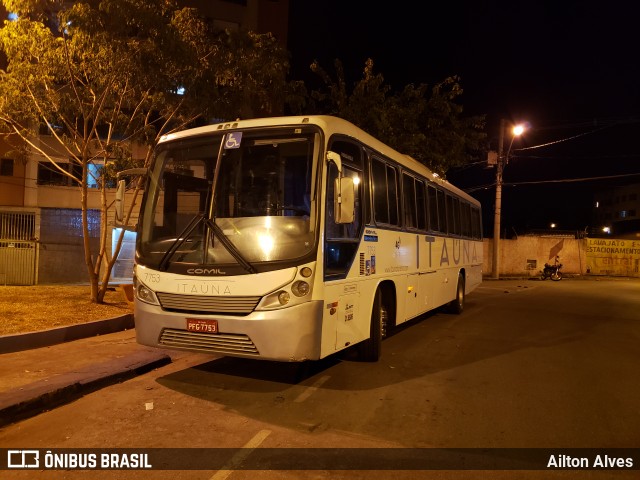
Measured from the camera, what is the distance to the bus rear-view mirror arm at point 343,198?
544 cm

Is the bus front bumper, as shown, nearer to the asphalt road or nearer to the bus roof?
the asphalt road

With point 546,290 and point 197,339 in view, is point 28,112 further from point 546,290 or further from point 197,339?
point 546,290

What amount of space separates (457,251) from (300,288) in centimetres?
810

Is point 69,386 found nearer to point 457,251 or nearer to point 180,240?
point 180,240

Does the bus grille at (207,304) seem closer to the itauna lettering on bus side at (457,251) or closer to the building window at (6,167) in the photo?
the itauna lettering on bus side at (457,251)

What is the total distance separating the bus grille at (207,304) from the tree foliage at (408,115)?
11.6 meters

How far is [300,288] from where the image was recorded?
203 inches

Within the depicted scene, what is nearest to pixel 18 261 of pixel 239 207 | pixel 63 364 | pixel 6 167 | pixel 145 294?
pixel 6 167

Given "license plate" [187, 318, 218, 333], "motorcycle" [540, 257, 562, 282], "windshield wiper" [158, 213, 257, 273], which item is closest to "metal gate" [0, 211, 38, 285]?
"windshield wiper" [158, 213, 257, 273]

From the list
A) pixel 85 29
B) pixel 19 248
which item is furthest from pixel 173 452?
pixel 19 248

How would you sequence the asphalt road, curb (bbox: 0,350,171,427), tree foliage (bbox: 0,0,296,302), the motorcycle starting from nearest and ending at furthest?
the asphalt road → curb (bbox: 0,350,171,427) → tree foliage (bbox: 0,0,296,302) → the motorcycle

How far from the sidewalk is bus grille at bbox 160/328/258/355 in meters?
1.22

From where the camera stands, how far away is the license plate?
17.5 ft

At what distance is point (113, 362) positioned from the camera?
22.5 feet
